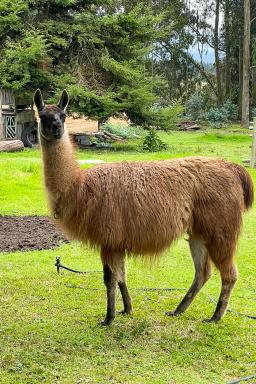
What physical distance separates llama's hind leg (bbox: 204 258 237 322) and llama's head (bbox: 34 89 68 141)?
1824mm

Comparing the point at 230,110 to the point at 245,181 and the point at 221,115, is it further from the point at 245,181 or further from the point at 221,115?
the point at 245,181

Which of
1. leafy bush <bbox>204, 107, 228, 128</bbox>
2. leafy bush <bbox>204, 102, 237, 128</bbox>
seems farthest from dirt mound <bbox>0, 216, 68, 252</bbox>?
leafy bush <bbox>204, 107, 228, 128</bbox>

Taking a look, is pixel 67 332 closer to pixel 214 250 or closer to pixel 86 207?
pixel 86 207

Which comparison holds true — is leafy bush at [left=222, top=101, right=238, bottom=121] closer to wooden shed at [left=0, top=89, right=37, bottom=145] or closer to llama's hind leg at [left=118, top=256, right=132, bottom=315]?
wooden shed at [left=0, top=89, right=37, bottom=145]

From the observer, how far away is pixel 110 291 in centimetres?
475

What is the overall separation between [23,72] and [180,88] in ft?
80.8

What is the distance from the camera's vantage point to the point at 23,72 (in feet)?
60.5

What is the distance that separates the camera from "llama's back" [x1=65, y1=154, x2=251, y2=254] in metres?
4.57

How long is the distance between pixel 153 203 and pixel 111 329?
1.15 meters

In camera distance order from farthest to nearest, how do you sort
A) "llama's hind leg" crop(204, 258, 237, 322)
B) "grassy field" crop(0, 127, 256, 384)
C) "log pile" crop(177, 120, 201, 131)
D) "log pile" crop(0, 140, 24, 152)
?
"log pile" crop(177, 120, 201, 131) < "log pile" crop(0, 140, 24, 152) < "llama's hind leg" crop(204, 258, 237, 322) < "grassy field" crop(0, 127, 256, 384)

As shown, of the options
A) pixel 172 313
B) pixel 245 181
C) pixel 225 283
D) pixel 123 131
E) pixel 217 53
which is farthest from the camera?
pixel 217 53

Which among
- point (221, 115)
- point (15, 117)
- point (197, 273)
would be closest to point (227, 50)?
point (221, 115)

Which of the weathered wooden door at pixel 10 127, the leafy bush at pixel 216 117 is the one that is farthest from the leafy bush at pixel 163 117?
the leafy bush at pixel 216 117

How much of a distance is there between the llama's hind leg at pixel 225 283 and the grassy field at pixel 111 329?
4.3 inches
